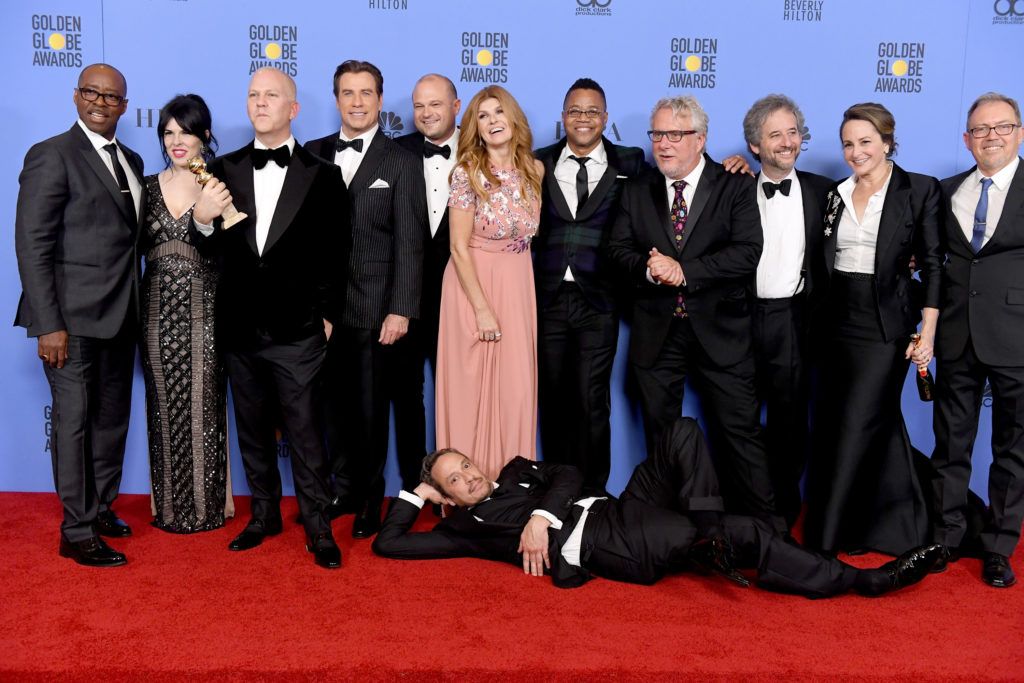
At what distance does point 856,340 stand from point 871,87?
4.85ft

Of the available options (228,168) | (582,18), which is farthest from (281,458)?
(582,18)

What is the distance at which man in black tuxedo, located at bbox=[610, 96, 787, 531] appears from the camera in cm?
375

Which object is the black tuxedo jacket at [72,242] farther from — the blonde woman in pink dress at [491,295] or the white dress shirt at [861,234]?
the white dress shirt at [861,234]

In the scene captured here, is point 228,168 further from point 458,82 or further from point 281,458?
point 281,458

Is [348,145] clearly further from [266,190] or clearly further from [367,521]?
[367,521]

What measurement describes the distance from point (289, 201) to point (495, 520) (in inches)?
58.0

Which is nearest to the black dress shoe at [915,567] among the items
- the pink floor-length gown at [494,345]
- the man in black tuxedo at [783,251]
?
the man in black tuxedo at [783,251]

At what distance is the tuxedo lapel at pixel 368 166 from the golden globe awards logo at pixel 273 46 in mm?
936

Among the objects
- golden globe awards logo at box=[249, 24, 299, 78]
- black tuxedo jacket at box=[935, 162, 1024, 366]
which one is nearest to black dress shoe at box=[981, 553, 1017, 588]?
black tuxedo jacket at box=[935, 162, 1024, 366]

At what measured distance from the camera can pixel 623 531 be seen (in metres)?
3.32

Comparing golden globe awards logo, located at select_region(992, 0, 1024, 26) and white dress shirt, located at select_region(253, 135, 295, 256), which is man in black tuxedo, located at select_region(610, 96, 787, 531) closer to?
white dress shirt, located at select_region(253, 135, 295, 256)

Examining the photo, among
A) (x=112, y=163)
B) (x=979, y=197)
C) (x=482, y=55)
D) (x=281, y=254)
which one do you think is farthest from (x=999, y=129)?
(x=112, y=163)

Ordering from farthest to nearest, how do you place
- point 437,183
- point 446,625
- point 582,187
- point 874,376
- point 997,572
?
point 437,183
point 582,187
point 874,376
point 997,572
point 446,625

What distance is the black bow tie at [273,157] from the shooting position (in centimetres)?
341
